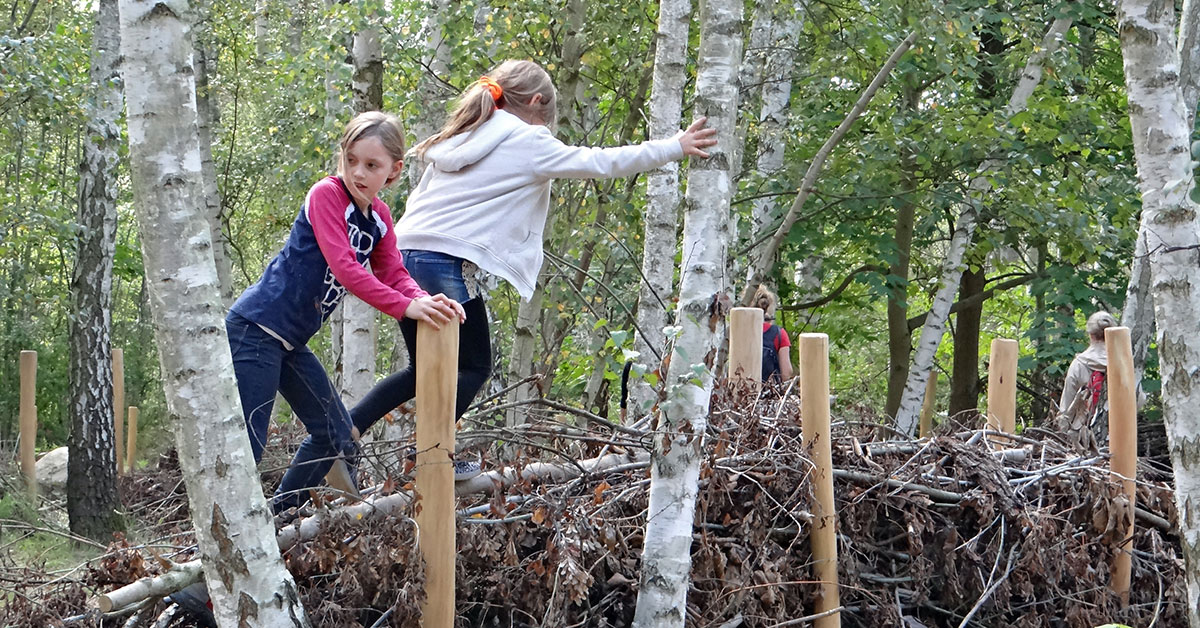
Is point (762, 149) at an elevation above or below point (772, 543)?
above

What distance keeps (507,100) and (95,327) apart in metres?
5.89

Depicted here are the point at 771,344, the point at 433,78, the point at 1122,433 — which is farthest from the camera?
Answer: the point at 771,344

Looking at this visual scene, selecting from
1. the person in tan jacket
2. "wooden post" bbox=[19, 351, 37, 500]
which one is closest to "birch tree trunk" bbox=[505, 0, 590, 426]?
the person in tan jacket

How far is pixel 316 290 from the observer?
3459 millimetres

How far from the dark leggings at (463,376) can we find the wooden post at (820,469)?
1.15 metres

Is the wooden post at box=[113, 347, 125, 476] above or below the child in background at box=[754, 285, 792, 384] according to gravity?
below

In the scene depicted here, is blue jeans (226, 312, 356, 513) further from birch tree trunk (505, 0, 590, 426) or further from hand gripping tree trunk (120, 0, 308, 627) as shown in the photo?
birch tree trunk (505, 0, 590, 426)

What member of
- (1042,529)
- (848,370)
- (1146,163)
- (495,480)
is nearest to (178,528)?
(495,480)

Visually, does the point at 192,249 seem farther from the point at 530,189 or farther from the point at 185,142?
the point at 530,189

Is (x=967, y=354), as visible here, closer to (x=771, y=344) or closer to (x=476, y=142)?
(x=771, y=344)

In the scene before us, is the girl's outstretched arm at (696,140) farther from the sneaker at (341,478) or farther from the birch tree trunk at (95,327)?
the birch tree trunk at (95,327)

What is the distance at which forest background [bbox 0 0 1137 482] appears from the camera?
700 centimetres

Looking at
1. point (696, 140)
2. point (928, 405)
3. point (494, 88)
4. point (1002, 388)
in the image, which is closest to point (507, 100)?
point (494, 88)

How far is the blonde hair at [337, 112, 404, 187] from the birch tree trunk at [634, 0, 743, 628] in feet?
3.07
